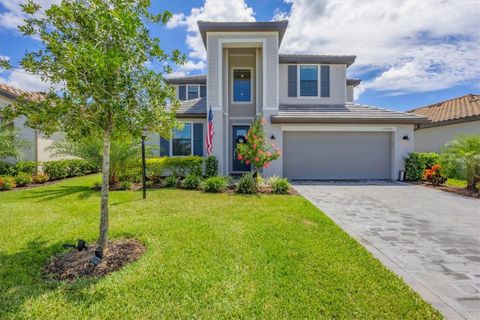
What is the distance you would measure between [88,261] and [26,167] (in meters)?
10.7

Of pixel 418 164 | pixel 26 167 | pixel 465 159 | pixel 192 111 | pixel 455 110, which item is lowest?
pixel 26 167

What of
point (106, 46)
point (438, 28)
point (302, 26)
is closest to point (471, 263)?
point (106, 46)

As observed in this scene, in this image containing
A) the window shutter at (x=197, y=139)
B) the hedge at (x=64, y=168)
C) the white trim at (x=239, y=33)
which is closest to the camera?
the white trim at (x=239, y=33)

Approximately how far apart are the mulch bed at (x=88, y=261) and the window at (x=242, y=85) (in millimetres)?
10747

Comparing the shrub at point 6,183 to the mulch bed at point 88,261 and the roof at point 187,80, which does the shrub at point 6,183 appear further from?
the roof at point 187,80

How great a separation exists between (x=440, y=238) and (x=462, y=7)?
869 cm

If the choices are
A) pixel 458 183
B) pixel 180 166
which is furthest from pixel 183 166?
pixel 458 183

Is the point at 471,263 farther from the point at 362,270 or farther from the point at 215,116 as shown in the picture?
the point at 215,116

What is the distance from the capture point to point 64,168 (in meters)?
12.3

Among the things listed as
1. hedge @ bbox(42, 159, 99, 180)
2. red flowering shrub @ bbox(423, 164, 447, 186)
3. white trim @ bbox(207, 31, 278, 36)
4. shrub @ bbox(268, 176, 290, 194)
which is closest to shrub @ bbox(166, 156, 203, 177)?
hedge @ bbox(42, 159, 99, 180)

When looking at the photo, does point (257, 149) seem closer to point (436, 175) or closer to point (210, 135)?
point (210, 135)

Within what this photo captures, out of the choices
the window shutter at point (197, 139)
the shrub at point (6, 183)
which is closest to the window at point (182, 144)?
the window shutter at point (197, 139)

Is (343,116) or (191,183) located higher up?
(343,116)

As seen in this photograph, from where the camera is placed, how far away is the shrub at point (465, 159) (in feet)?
30.2
